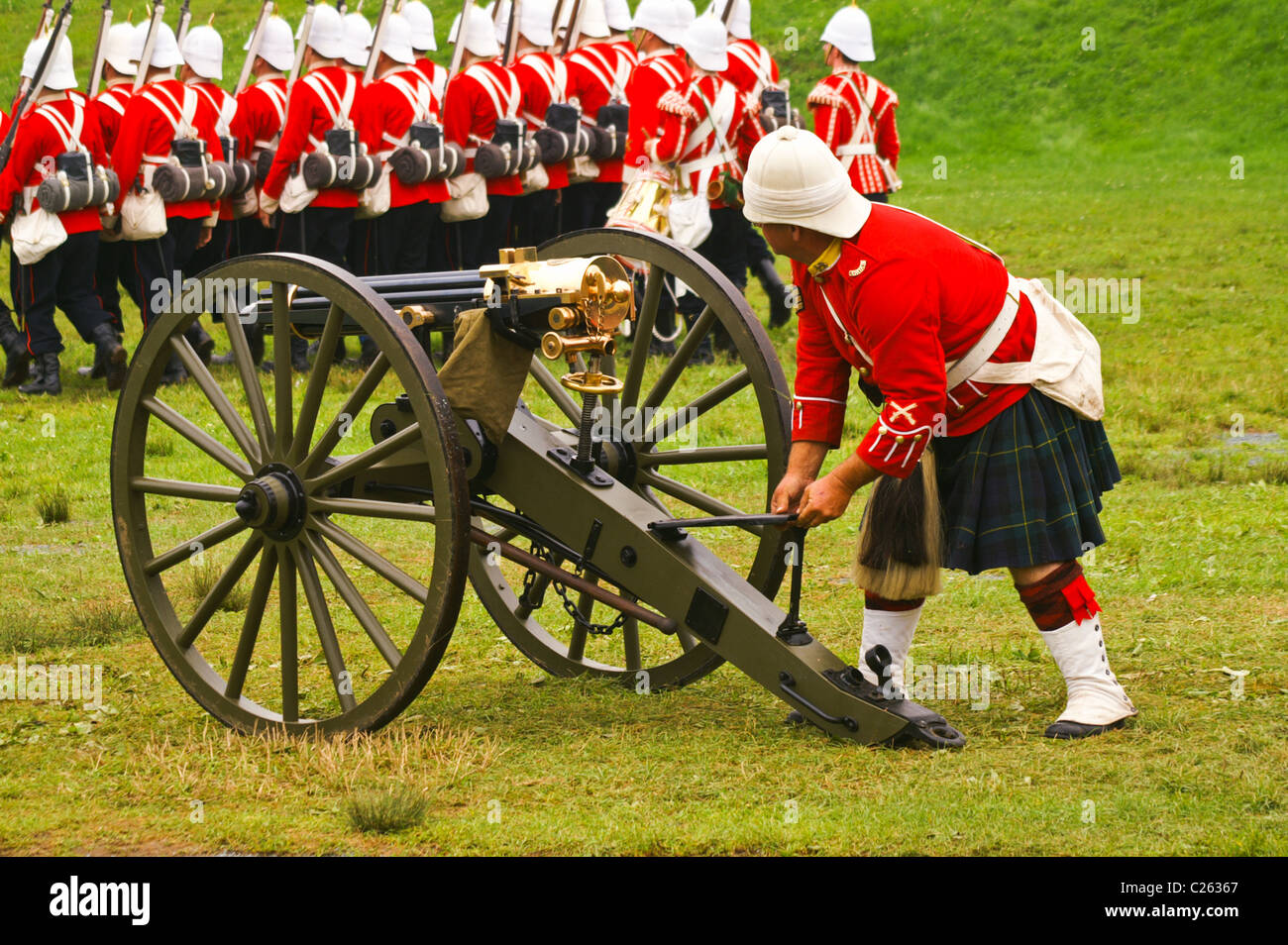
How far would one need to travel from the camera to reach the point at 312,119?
1036cm

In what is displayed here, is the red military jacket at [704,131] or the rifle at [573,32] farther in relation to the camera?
the rifle at [573,32]

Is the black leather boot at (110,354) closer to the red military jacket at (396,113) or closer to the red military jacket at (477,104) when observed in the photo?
the red military jacket at (396,113)

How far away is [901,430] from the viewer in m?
3.97

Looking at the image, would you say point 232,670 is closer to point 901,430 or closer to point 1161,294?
point 901,430

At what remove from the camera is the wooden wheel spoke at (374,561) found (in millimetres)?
4234

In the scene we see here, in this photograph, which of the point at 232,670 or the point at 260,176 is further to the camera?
the point at 260,176

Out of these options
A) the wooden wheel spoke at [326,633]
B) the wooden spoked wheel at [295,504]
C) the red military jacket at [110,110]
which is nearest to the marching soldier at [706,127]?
the red military jacket at [110,110]

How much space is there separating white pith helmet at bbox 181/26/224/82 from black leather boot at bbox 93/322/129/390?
1.73 m

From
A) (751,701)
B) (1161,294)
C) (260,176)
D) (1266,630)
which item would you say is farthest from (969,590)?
(1161,294)

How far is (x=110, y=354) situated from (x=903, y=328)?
701 centimetres

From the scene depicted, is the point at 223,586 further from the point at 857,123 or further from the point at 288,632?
the point at 857,123

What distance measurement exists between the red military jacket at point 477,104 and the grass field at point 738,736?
2.68 metres

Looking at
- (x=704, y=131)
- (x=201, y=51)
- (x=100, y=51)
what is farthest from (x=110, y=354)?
(x=704, y=131)

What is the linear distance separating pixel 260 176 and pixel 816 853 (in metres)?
8.09
